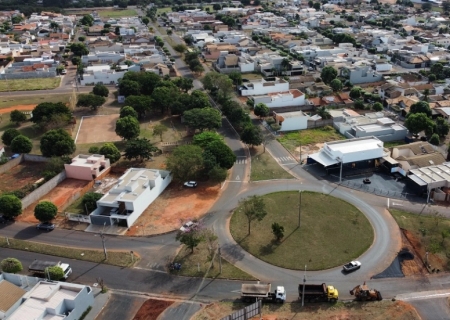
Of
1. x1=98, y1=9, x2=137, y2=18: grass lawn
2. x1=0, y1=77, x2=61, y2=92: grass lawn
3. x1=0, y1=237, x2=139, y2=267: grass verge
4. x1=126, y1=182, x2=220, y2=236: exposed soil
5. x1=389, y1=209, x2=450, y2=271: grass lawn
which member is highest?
x1=389, y1=209, x2=450, y2=271: grass lawn

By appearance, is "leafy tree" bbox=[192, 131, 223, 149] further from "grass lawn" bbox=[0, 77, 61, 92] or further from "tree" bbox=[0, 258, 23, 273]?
"grass lawn" bbox=[0, 77, 61, 92]

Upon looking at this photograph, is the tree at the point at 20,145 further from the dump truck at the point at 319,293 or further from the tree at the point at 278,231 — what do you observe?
the dump truck at the point at 319,293

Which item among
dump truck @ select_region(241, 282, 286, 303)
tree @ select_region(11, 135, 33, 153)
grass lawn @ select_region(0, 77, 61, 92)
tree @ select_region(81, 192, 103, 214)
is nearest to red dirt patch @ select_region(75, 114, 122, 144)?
tree @ select_region(11, 135, 33, 153)

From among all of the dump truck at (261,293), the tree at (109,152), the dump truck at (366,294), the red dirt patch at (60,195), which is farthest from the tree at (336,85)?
the dump truck at (261,293)

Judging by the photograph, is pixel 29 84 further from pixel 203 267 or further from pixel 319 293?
pixel 319 293

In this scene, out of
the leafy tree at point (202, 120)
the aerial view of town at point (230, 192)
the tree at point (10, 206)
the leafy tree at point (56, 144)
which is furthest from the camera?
the leafy tree at point (202, 120)

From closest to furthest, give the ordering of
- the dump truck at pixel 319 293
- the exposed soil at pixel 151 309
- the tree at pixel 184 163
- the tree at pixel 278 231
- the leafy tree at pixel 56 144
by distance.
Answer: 1. the exposed soil at pixel 151 309
2. the dump truck at pixel 319 293
3. the tree at pixel 278 231
4. the tree at pixel 184 163
5. the leafy tree at pixel 56 144
